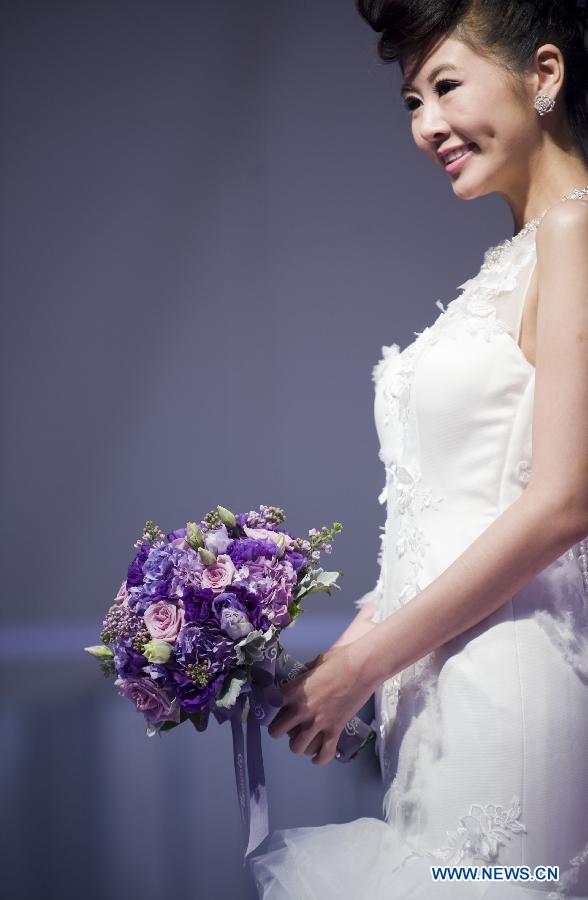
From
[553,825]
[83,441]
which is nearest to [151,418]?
[83,441]

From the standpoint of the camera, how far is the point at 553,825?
4.34 ft

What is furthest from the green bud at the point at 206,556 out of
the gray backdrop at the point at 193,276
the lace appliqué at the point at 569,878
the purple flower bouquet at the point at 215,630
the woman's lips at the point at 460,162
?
the gray backdrop at the point at 193,276

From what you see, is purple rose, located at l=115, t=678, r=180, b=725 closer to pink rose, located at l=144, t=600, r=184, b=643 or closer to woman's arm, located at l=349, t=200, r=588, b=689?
pink rose, located at l=144, t=600, r=184, b=643

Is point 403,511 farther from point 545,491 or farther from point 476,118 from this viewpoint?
point 476,118

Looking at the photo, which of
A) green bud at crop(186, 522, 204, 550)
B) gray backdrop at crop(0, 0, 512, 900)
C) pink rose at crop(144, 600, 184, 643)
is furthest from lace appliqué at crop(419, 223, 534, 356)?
gray backdrop at crop(0, 0, 512, 900)

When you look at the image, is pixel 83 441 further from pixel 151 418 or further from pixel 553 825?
pixel 553 825

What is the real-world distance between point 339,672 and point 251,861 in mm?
372

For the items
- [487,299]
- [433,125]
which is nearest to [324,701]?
[487,299]

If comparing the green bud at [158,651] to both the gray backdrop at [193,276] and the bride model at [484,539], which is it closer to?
the bride model at [484,539]

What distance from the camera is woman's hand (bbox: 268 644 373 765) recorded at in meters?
1.41

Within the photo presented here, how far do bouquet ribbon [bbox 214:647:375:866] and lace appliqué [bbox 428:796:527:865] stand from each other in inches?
9.6

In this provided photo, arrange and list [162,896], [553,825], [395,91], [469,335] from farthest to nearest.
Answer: [395,91] < [162,896] < [469,335] < [553,825]

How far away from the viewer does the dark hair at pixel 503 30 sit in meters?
1.55

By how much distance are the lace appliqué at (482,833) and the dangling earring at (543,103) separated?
105 cm
